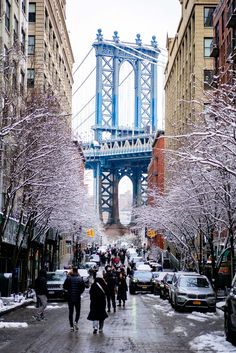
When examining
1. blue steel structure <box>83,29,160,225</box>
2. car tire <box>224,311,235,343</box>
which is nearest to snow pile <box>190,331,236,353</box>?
car tire <box>224,311,235,343</box>

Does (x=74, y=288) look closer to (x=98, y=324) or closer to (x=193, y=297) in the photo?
(x=98, y=324)

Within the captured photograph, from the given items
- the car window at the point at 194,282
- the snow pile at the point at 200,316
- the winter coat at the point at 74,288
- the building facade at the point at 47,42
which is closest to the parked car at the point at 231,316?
the winter coat at the point at 74,288

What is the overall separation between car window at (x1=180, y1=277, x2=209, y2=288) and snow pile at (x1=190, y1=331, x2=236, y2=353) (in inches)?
372

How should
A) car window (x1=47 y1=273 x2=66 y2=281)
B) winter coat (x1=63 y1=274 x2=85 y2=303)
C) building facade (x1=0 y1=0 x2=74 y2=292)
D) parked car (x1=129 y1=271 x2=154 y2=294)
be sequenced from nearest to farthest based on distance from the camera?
winter coat (x1=63 y1=274 x2=85 y2=303)
building facade (x1=0 y1=0 x2=74 y2=292)
car window (x1=47 y1=273 x2=66 y2=281)
parked car (x1=129 y1=271 x2=154 y2=294)

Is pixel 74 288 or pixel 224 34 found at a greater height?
pixel 224 34

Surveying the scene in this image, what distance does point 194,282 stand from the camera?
1045 inches

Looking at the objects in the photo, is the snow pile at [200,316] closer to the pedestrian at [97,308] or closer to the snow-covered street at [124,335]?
the snow-covered street at [124,335]

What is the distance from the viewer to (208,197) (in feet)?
110

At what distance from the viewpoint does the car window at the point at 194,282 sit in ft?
86.1

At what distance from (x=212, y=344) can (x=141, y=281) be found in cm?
2813

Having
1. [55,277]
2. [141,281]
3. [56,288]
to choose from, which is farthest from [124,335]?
[141,281]

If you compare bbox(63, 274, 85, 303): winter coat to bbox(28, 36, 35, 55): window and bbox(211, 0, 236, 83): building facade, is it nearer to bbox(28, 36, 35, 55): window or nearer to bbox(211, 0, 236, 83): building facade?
bbox(211, 0, 236, 83): building facade

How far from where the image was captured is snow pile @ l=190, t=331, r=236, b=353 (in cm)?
1355

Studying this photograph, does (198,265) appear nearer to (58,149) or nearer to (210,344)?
(58,149)
